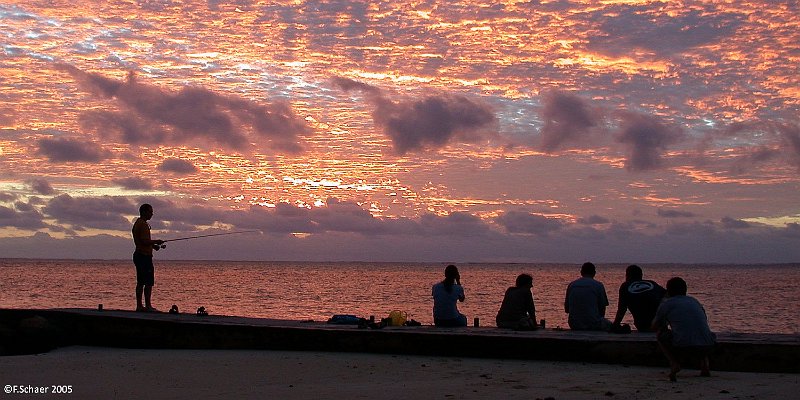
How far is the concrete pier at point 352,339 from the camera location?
9.92m

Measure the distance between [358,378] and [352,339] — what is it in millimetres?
2307

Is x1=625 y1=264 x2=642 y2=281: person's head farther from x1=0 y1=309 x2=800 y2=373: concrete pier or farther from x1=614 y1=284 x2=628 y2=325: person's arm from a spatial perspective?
x1=0 y1=309 x2=800 y2=373: concrete pier

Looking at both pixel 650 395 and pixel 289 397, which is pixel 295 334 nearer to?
pixel 289 397

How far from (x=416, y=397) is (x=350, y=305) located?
43.5 meters

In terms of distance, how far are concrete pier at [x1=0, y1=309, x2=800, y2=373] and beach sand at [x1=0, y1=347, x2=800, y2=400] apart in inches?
8.4

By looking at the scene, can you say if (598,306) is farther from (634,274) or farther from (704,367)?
(704,367)

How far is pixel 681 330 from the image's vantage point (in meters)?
9.12

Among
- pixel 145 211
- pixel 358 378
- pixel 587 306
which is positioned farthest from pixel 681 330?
pixel 145 211

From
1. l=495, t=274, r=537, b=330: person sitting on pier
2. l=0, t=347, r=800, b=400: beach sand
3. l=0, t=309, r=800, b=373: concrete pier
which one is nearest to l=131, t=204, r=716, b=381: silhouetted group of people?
l=495, t=274, r=537, b=330: person sitting on pier

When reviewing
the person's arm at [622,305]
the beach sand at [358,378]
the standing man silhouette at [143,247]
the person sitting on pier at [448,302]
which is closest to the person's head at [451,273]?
the person sitting on pier at [448,302]

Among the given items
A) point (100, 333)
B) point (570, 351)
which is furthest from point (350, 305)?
point (570, 351)

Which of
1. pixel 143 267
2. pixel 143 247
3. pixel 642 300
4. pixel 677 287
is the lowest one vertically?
pixel 642 300

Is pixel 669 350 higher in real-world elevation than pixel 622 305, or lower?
lower

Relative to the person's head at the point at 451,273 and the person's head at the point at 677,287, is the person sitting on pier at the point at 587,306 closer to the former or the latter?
the person's head at the point at 451,273
